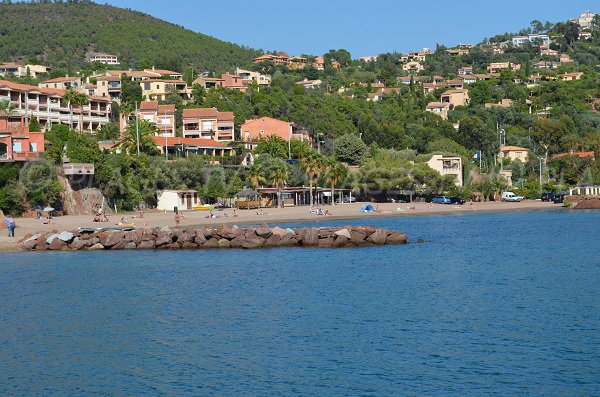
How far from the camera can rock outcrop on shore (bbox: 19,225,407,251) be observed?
50875 mm

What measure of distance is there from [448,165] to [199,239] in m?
57.9

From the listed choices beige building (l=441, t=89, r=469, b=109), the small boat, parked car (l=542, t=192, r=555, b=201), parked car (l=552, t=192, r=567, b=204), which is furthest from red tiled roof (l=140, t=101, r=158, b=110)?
beige building (l=441, t=89, r=469, b=109)

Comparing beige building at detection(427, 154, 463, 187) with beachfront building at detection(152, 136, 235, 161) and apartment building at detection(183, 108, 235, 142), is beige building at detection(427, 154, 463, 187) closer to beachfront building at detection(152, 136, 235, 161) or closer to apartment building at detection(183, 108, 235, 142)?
beachfront building at detection(152, 136, 235, 161)

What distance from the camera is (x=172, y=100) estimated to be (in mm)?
126000

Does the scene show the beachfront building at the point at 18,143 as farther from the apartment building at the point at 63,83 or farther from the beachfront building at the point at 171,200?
the apartment building at the point at 63,83

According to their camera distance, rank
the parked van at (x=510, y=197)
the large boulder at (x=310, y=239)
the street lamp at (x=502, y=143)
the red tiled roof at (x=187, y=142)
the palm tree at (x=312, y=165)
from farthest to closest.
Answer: the street lamp at (x=502, y=143)
the parked van at (x=510, y=197)
the red tiled roof at (x=187, y=142)
the palm tree at (x=312, y=165)
the large boulder at (x=310, y=239)

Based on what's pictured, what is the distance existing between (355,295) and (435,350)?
9.58 meters

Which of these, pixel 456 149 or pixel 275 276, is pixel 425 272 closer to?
pixel 275 276

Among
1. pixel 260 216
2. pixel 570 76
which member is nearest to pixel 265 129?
pixel 260 216

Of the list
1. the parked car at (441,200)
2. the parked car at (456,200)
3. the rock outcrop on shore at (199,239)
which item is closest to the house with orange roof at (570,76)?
the parked car at (456,200)

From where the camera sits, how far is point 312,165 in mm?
86375

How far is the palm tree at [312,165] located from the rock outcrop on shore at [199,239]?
3456 centimetres

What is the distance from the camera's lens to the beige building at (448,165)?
104m

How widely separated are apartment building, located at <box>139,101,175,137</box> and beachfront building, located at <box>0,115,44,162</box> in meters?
32.3
